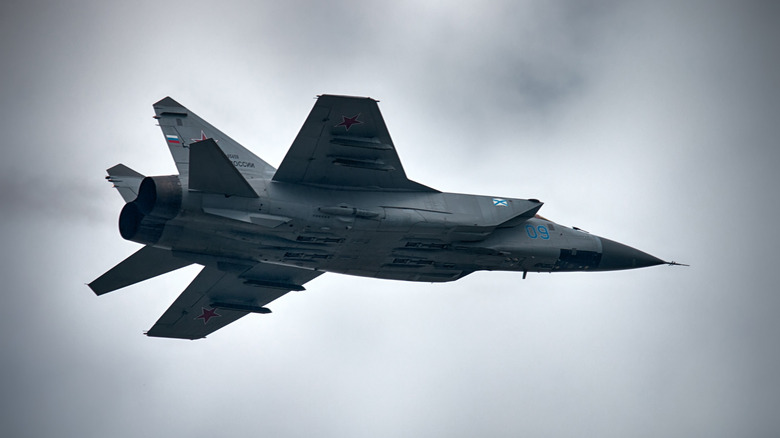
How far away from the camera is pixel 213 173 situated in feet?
96.3

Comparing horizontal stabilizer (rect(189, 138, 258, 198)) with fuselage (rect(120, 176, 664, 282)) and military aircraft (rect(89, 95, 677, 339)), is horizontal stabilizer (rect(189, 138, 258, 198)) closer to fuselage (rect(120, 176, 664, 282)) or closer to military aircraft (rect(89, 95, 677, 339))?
military aircraft (rect(89, 95, 677, 339))

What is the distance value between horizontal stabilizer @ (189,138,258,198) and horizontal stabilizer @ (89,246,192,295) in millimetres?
5073

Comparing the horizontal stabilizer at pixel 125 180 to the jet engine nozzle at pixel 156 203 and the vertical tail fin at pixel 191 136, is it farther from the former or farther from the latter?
the vertical tail fin at pixel 191 136

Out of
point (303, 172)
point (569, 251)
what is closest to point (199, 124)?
point (303, 172)

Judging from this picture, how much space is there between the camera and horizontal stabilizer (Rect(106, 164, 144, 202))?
3148cm

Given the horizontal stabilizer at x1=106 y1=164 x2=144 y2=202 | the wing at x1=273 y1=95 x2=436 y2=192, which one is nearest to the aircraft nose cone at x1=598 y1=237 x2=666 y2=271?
the wing at x1=273 y1=95 x2=436 y2=192

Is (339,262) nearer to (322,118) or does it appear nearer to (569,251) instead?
(322,118)

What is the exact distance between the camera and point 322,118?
30.6m

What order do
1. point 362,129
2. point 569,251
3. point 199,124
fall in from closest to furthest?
point 362,129 → point 199,124 → point 569,251

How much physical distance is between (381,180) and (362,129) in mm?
2191

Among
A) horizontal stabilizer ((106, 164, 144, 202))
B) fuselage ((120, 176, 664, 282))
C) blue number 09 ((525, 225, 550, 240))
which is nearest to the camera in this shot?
fuselage ((120, 176, 664, 282))

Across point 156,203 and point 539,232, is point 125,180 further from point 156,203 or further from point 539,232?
point 539,232

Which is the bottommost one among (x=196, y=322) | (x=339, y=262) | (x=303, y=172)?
(x=196, y=322)

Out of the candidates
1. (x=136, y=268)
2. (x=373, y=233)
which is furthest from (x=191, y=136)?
(x=373, y=233)
